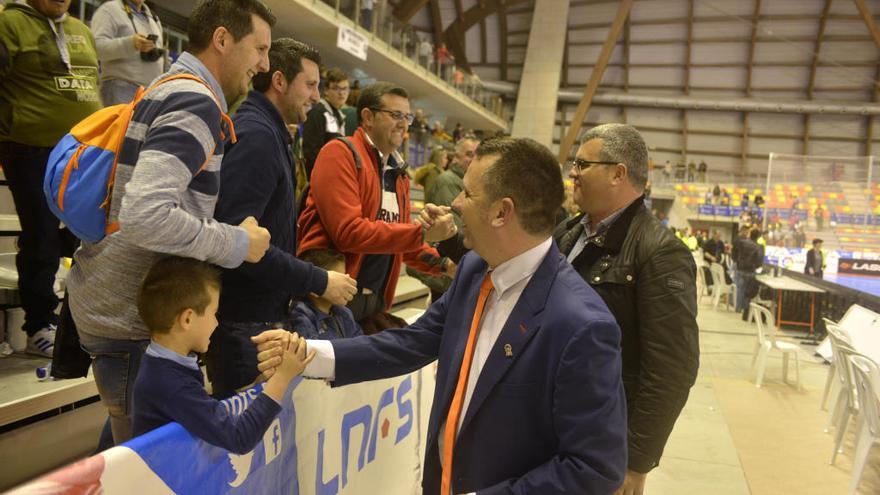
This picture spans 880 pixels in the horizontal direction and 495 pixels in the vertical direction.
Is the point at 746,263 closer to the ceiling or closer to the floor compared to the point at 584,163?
closer to the floor

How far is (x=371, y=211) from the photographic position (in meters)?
2.47

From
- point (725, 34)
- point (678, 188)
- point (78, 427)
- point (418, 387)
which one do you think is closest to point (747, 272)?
point (418, 387)

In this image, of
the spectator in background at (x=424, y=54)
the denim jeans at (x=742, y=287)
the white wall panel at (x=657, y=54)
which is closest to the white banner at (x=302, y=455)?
the denim jeans at (x=742, y=287)

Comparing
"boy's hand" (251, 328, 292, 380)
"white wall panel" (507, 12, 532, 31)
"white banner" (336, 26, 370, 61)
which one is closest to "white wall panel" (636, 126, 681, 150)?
"white wall panel" (507, 12, 532, 31)

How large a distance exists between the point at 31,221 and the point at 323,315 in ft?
4.58

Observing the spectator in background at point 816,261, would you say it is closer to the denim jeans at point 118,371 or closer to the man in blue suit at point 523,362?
the man in blue suit at point 523,362

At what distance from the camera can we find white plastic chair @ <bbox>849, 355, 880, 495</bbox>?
3709mm

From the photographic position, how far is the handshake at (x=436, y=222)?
7.18 feet

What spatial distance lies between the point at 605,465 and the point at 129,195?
1.15 metres

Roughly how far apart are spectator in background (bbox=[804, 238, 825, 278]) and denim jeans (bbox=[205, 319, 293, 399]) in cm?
1001

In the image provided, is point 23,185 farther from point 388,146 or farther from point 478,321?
point 478,321

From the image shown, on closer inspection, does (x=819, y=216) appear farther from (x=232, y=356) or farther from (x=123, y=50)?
(x=232, y=356)

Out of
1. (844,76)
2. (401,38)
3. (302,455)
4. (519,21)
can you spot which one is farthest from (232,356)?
(844,76)

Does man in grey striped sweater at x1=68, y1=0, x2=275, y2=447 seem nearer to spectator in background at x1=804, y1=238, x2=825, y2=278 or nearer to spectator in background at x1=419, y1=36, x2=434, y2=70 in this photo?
spectator in background at x1=804, y1=238, x2=825, y2=278
